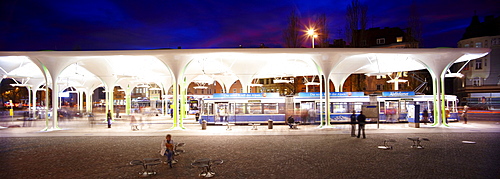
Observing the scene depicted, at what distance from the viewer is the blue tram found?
84.8ft

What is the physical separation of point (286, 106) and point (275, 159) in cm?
1505

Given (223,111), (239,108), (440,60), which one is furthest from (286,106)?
(440,60)

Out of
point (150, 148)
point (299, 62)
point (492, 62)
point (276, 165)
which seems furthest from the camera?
point (492, 62)

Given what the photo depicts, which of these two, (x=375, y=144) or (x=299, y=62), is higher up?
(x=299, y=62)

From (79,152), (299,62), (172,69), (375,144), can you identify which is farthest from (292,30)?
(79,152)

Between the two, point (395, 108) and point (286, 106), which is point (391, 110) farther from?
point (286, 106)

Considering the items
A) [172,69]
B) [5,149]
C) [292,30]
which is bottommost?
[5,149]

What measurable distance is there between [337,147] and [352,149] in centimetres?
74

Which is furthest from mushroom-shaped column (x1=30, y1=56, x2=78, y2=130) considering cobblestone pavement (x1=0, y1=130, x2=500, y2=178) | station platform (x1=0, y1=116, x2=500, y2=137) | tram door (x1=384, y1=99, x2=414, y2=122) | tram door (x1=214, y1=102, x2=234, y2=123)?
tram door (x1=384, y1=99, x2=414, y2=122)

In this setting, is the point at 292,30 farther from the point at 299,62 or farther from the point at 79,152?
the point at 79,152

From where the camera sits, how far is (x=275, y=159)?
11.0 m

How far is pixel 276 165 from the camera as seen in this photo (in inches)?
392

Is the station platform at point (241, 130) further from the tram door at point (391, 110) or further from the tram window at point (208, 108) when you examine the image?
the tram window at point (208, 108)

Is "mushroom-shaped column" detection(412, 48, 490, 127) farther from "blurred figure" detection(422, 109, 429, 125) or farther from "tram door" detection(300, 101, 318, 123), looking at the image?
"tram door" detection(300, 101, 318, 123)
